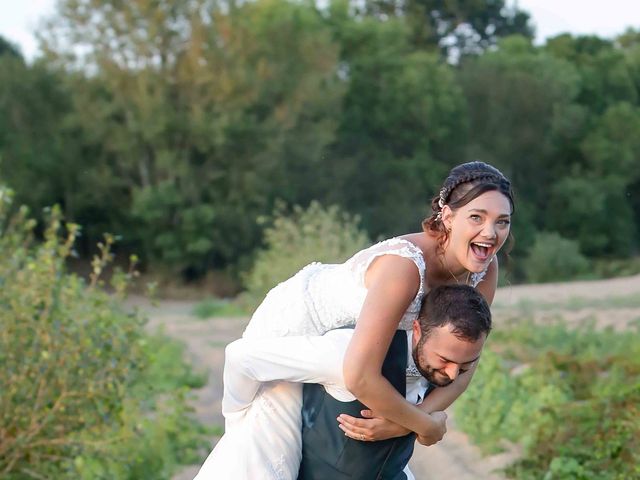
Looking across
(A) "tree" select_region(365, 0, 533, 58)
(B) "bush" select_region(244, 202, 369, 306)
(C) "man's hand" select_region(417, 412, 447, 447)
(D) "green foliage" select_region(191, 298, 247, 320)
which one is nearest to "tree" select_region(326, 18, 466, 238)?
(A) "tree" select_region(365, 0, 533, 58)

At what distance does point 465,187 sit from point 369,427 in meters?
0.71

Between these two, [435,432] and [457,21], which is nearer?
[435,432]

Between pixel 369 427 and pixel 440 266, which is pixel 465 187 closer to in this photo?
pixel 440 266

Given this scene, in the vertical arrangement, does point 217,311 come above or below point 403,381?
below

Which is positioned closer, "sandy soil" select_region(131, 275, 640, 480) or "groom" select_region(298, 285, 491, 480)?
"groom" select_region(298, 285, 491, 480)

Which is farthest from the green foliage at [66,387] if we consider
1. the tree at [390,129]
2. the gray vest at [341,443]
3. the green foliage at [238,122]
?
the tree at [390,129]

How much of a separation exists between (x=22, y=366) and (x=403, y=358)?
295 centimetres

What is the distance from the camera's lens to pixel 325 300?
3064 millimetres

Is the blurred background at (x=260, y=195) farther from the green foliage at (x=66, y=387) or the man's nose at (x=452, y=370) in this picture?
the man's nose at (x=452, y=370)

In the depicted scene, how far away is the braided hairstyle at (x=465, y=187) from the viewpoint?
2.88 meters

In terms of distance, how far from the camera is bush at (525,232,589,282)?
28.7m

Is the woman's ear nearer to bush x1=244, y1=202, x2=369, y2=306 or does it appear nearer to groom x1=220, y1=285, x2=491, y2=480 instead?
Result: groom x1=220, y1=285, x2=491, y2=480

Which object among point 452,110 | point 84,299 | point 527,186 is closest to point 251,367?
point 84,299

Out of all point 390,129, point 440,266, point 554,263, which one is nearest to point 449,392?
point 440,266
